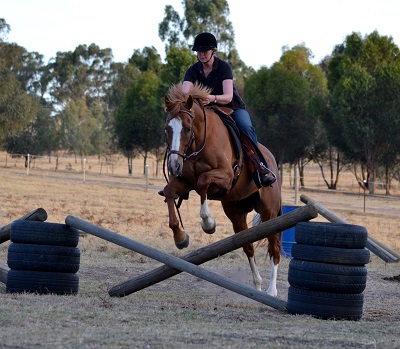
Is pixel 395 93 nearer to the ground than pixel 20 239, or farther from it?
farther from it

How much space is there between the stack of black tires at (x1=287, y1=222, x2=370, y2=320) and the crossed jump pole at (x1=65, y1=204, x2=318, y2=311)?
0.71 ft

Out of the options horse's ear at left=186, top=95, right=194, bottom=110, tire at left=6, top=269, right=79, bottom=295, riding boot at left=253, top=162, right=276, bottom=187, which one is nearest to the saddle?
riding boot at left=253, top=162, right=276, bottom=187

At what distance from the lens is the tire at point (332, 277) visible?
312 inches

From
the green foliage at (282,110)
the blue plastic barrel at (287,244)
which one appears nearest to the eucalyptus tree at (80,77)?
the green foliage at (282,110)

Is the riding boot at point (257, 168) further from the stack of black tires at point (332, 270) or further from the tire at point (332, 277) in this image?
the tire at point (332, 277)

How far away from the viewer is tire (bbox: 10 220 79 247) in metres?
8.80

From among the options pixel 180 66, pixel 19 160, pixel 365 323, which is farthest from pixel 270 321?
pixel 19 160

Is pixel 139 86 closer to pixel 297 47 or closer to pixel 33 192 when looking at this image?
pixel 297 47

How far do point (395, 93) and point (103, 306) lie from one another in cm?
4150

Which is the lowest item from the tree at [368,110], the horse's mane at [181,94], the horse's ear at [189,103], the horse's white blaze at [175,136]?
the horse's white blaze at [175,136]

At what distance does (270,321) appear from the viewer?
7602 millimetres

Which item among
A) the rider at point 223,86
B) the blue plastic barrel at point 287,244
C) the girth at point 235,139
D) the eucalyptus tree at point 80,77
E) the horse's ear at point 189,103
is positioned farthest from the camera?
the eucalyptus tree at point 80,77

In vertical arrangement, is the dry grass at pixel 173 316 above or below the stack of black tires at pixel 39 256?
below

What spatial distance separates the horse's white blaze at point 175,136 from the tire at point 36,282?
5.76 feet
